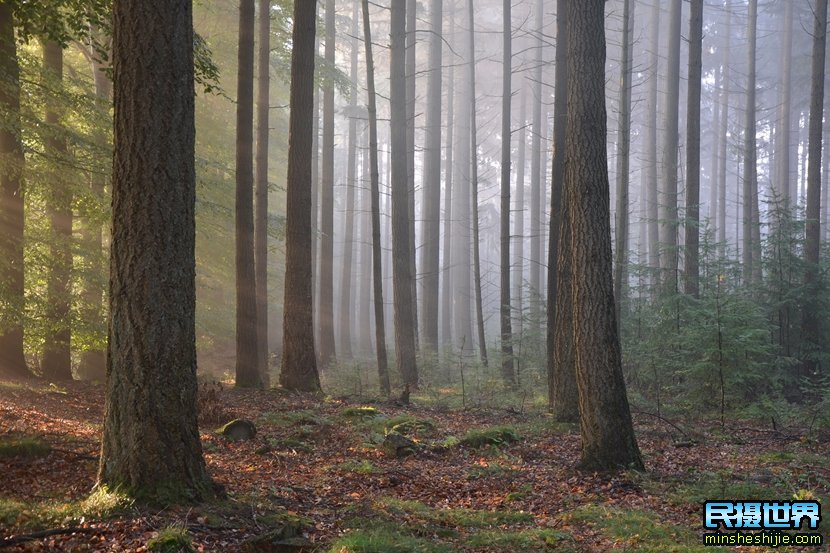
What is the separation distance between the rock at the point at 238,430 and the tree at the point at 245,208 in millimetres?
4374

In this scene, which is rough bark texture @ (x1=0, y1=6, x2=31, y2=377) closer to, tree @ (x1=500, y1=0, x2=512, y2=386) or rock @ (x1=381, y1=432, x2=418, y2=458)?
rock @ (x1=381, y1=432, x2=418, y2=458)

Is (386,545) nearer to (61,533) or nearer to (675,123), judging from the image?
(61,533)

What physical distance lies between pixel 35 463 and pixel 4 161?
652cm

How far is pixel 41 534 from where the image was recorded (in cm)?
455

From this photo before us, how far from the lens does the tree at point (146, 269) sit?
17.2 ft

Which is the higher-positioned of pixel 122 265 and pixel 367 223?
pixel 367 223

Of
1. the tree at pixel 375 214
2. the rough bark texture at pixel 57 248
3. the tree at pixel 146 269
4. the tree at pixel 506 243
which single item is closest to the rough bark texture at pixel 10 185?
the rough bark texture at pixel 57 248

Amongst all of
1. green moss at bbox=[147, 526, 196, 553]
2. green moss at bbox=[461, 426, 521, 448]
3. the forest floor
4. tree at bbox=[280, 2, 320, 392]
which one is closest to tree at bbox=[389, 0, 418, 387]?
tree at bbox=[280, 2, 320, 392]

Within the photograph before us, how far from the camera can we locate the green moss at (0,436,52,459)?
666 cm

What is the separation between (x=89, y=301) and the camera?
41.6ft

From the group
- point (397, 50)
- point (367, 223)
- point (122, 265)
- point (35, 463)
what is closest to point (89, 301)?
point (35, 463)

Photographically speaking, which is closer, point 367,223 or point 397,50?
point 397,50

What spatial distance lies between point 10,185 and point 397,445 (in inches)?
341

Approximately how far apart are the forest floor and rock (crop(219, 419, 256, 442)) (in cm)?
12
